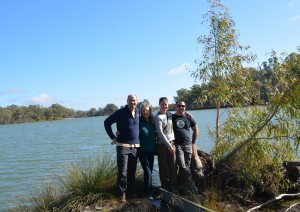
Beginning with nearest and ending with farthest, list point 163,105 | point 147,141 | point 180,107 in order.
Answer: point 163,105 → point 147,141 → point 180,107

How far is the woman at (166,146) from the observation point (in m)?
6.38

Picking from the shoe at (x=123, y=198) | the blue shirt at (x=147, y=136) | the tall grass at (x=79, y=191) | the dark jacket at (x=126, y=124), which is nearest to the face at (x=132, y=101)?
the dark jacket at (x=126, y=124)

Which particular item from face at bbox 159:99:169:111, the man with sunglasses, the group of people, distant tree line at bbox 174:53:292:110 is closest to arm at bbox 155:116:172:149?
the group of people

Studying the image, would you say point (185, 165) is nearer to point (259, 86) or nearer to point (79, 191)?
point (79, 191)

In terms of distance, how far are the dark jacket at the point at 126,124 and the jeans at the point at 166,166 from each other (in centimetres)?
54

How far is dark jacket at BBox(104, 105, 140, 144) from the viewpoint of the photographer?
6.37m

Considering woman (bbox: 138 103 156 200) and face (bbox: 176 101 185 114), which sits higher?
face (bbox: 176 101 185 114)

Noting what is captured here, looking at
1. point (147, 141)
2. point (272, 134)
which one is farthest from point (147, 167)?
point (272, 134)

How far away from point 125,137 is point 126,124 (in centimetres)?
24

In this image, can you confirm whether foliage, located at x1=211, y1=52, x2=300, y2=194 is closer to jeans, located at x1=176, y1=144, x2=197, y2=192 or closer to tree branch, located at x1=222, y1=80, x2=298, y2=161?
tree branch, located at x1=222, y1=80, x2=298, y2=161

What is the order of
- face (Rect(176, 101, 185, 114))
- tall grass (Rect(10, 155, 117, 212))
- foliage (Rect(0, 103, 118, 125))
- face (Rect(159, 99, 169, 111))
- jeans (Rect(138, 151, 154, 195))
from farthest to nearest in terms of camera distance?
foliage (Rect(0, 103, 118, 125)) → face (Rect(176, 101, 185, 114)) → jeans (Rect(138, 151, 154, 195)) → face (Rect(159, 99, 169, 111)) → tall grass (Rect(10, 155, 117, 212))

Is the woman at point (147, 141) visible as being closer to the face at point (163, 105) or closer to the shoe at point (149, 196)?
the shoe at point (149, 196)

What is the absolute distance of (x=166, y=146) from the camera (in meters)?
6.50

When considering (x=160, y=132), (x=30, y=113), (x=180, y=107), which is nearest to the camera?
(x=160, y=132)
